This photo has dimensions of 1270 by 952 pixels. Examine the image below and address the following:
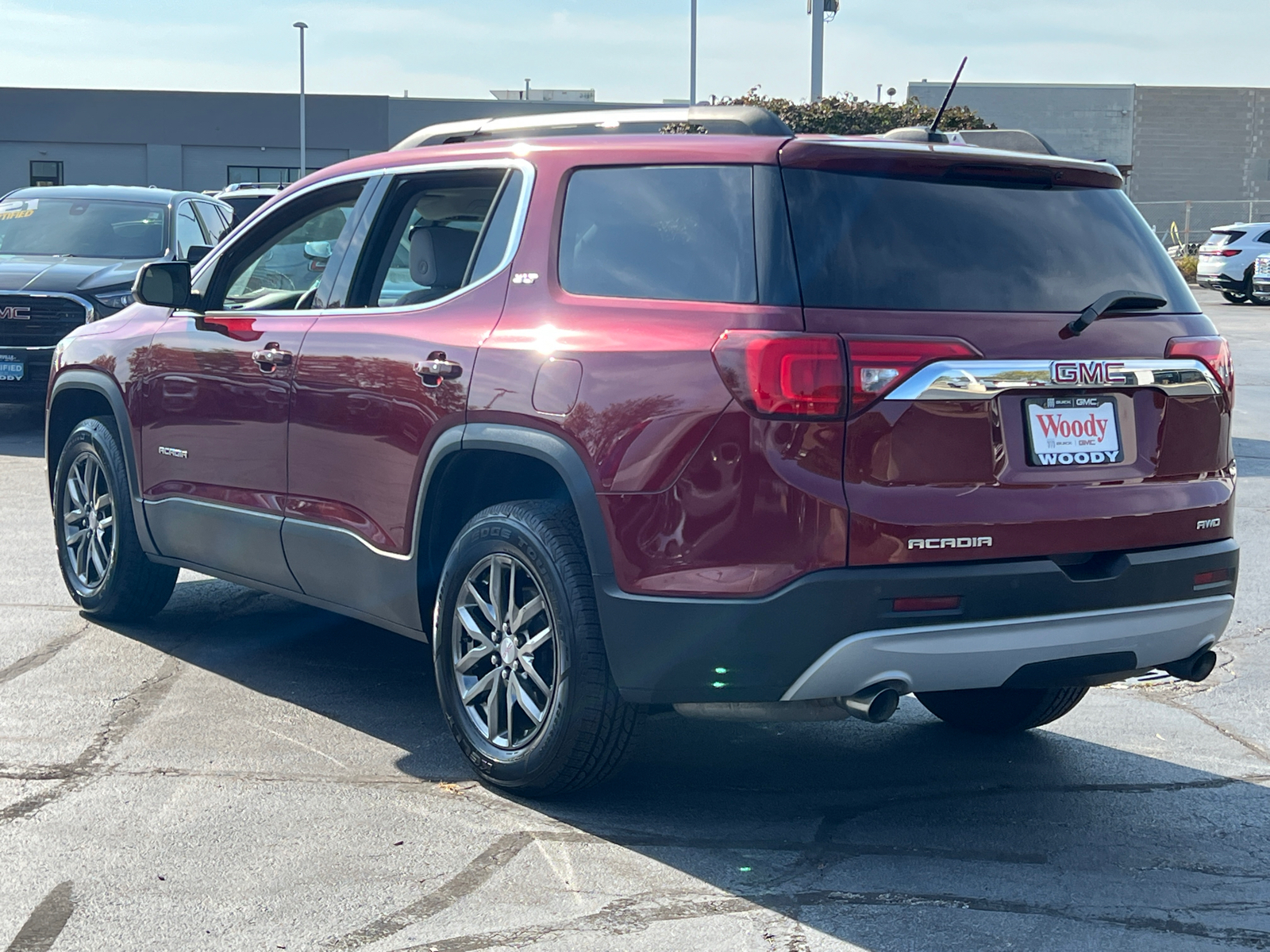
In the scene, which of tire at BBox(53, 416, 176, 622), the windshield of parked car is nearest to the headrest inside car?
tire at BBox(53, 416, 176, 622)

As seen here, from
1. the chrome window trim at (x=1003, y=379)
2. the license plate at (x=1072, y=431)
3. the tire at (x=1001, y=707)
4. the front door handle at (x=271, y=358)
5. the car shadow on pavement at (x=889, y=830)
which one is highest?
the chrome window trim at (x=1003, y=379)

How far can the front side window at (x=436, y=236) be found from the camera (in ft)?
16.0

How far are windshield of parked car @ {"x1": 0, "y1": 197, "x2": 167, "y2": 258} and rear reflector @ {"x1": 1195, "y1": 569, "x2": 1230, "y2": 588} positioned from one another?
10704 millimetres

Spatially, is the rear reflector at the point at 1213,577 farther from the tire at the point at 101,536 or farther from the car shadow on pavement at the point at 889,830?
the tire at the point at 101,536

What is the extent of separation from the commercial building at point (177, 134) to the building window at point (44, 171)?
0.03 m

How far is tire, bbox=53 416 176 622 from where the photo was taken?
651cm

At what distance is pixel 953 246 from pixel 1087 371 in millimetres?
480

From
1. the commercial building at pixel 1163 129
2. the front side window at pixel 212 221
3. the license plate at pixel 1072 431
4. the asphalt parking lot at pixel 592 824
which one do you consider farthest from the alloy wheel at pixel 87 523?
the commercial building at pixel 1163 129

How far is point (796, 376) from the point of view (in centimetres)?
390

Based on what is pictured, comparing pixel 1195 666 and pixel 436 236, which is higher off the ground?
pixel 436 236

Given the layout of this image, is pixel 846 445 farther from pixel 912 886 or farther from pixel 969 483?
pixel 912 886

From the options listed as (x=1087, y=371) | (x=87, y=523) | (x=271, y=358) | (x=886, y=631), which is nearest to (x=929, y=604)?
(x=886, y=631)

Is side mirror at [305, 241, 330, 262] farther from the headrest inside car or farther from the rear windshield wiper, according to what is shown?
the rear windshield wiper

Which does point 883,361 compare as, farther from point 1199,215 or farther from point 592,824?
point 1199,215
